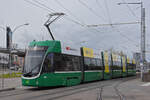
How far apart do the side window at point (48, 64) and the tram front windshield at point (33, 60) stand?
0.33m

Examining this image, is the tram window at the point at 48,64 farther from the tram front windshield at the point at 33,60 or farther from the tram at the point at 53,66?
the tram front windshield at the point at 33,60

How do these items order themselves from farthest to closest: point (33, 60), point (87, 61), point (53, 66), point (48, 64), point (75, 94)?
1. point (87, 61)
2. point (53, 66)
3. point (48, 64)
4. point (33, 60)
5. point (75, 94)

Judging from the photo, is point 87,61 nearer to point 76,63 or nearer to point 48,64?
point 76,63

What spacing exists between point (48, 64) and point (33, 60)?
1001 mm

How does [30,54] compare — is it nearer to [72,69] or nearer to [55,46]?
[55,46]

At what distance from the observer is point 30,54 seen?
14.8 m

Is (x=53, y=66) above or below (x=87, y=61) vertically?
below

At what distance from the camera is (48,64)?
47.7 ft

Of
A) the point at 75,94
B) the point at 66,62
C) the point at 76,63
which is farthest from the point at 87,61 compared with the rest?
the point at 75,94

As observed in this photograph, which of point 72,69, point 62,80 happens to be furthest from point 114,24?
point 62,80

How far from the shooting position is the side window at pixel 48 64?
47.0ft

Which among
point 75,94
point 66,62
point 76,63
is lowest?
point 75,94

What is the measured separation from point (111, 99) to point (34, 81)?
5570mm

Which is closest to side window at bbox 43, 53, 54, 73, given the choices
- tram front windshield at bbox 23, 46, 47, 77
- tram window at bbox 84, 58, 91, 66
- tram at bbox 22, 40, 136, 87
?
tram at bbox 22, 40, 136, 87
